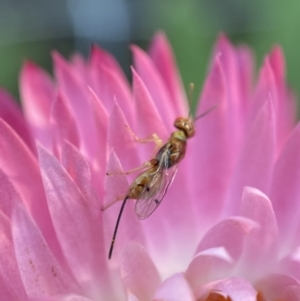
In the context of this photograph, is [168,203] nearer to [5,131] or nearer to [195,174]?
[195,174]

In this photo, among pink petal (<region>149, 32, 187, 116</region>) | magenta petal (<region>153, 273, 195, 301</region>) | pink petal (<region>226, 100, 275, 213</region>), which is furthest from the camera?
pink petal (<region>149, 32, 187, 116</region>)

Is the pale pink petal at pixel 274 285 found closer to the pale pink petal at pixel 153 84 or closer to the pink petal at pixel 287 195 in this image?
the pink petal at pixel 287 195

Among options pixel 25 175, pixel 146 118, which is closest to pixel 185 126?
pixel 146 118

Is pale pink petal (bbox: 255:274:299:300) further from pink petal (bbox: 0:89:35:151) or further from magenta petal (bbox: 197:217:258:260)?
pink petal (bbox: 0:89:35:151)

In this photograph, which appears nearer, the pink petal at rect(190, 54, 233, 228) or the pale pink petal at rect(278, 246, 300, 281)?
the pale pink petal at rect(278, 246, 300, 281)

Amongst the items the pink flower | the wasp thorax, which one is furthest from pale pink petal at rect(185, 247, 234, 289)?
the wasp thorax

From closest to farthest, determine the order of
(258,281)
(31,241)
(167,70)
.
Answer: (31,241)
(258,281)
(167,70)

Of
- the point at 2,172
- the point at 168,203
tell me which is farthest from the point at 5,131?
the point at 168,203

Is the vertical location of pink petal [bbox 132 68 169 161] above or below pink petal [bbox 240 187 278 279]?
above

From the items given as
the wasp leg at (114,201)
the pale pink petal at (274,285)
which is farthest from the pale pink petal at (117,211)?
the pale pink petal at (274,285)
